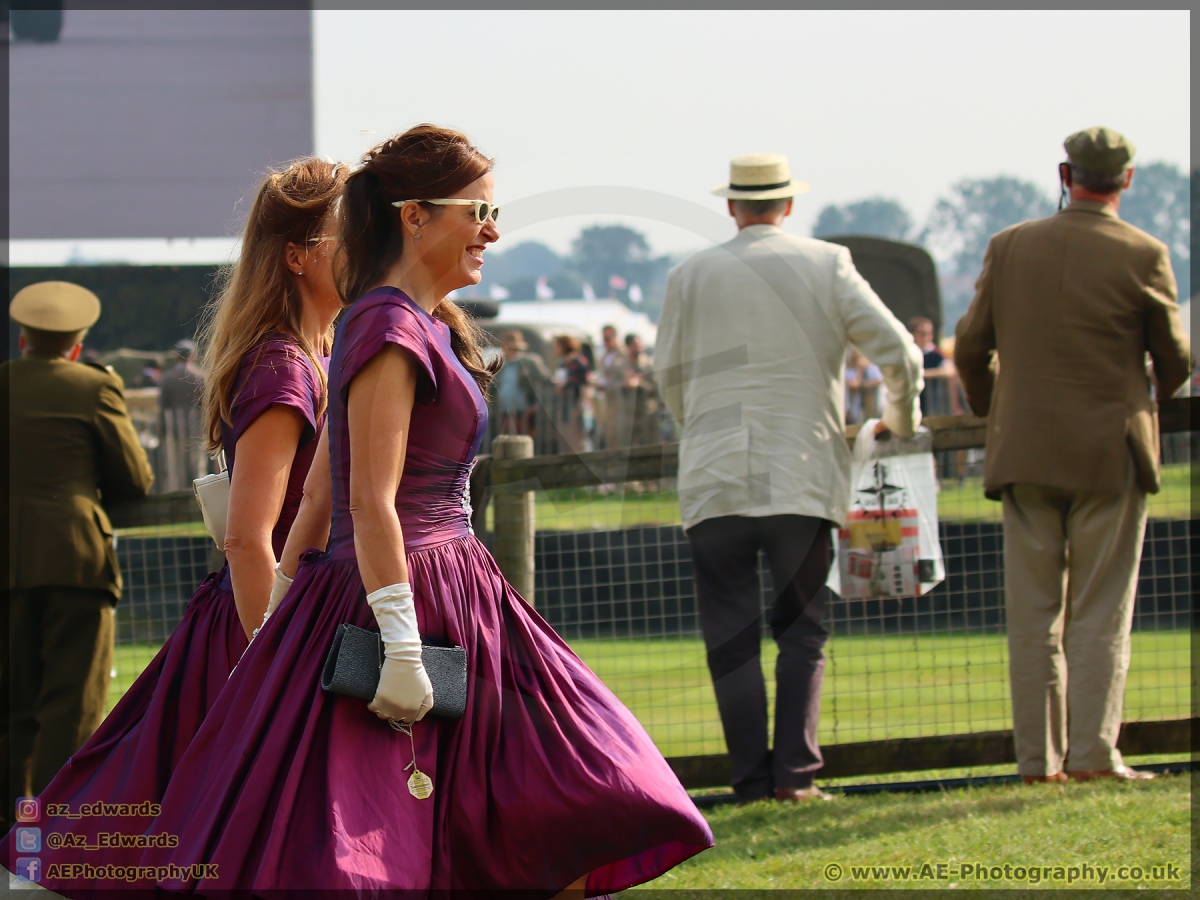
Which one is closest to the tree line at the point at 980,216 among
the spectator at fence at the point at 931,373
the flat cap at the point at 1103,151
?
the spectator at fence at the point at 931,373

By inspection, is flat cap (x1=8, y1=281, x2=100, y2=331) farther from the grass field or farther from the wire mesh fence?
the grass field

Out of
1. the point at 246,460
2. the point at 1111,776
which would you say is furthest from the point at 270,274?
the point at 1111,776

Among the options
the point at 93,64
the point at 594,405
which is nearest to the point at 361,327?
the point at 594,405

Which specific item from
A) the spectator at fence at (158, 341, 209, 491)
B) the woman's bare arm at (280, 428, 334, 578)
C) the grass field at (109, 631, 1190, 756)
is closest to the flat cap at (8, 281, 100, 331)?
the grass field at (109, 631, 1190, 756)

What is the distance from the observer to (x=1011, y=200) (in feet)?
333

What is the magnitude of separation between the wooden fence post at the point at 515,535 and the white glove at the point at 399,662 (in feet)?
7.29

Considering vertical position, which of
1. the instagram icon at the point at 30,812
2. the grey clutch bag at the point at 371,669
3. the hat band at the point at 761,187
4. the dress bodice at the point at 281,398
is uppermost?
the hat band at the point at 761,187

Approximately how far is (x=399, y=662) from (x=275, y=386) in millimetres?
841

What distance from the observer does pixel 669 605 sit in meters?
5.27

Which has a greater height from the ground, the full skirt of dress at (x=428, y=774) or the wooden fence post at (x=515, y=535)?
the wooden fence post at (x=515, y=535)

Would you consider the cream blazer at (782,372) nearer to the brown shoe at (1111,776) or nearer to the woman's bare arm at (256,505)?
the brown shoe at (1111,776)

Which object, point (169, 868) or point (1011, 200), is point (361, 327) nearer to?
point (169, 868)

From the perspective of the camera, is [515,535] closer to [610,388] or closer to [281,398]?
[281,398]

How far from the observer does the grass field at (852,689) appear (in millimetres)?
5266
